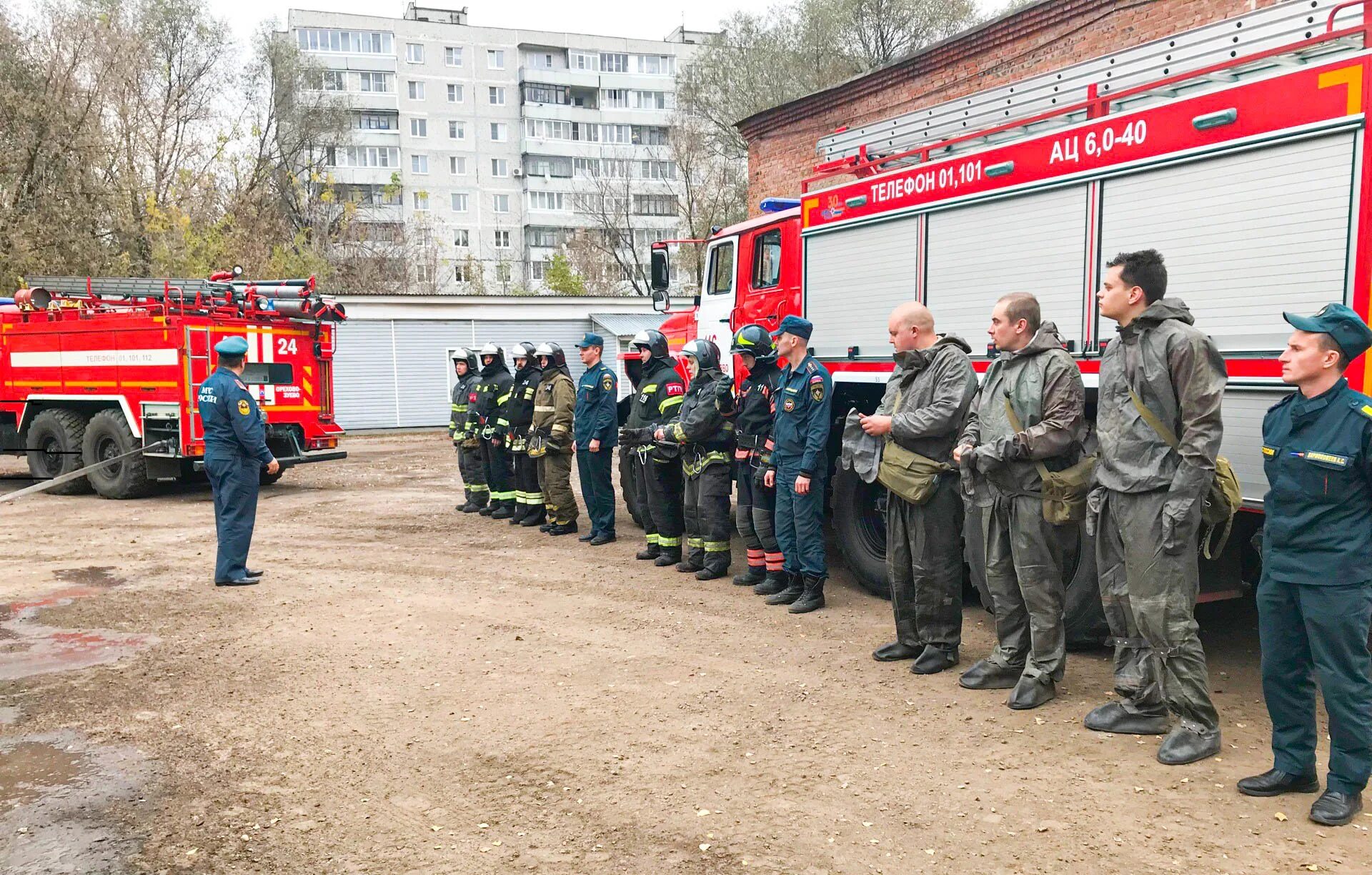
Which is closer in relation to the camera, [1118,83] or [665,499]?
[1118,83]

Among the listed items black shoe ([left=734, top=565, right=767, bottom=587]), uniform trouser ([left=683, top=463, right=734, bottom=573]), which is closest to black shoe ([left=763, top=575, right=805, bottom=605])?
black shoe ([left=734, top=565, right=767, bottom=587])

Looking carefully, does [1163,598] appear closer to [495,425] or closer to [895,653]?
[895,653]

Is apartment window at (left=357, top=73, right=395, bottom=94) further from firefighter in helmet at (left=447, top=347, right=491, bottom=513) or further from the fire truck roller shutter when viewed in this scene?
the fire truck roller shutter

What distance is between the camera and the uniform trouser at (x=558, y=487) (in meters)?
9.47

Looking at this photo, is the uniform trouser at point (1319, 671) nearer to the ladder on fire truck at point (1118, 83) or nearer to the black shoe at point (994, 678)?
the black shoe at point (994, 678)

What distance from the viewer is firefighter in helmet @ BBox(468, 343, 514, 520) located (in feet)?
33.7

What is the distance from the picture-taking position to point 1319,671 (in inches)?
135

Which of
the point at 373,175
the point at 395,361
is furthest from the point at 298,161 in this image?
the point at 395,361

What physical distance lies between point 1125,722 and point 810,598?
8.38 ft

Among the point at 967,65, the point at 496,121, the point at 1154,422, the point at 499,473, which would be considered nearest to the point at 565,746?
the point at 1154,422

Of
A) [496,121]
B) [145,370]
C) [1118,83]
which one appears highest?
[496,121]

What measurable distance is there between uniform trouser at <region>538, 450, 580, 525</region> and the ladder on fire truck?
365 cm

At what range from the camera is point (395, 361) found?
2362cm

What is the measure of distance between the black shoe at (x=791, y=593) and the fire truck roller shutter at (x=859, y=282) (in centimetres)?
158
